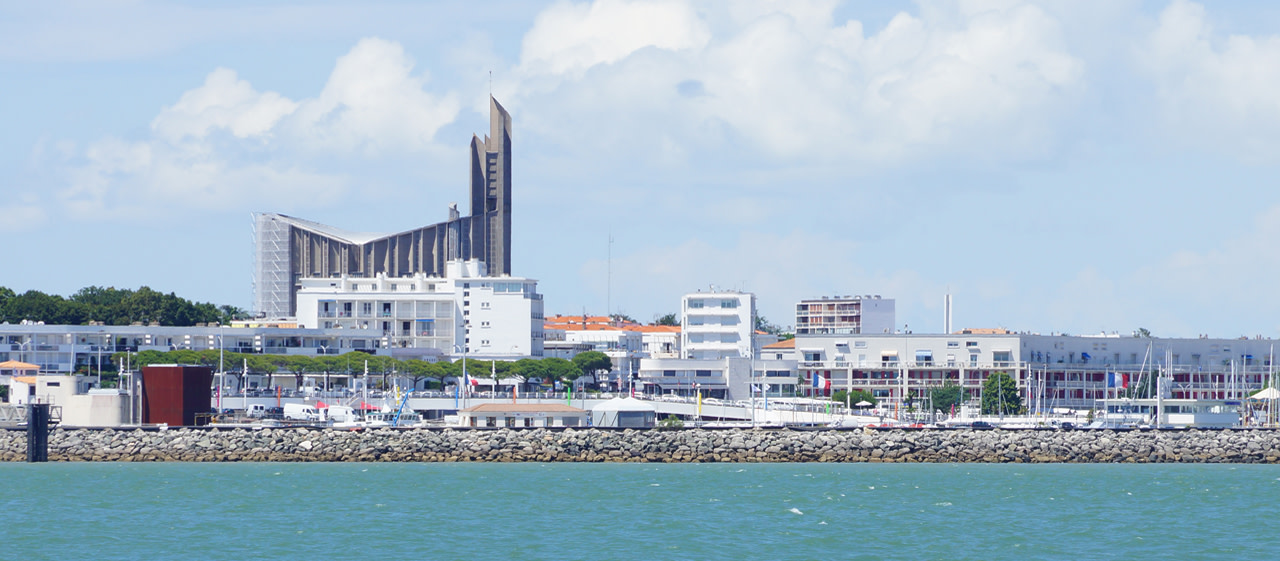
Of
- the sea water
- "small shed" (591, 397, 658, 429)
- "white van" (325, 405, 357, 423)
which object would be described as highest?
"small shed" (591, 397, 658, 429)

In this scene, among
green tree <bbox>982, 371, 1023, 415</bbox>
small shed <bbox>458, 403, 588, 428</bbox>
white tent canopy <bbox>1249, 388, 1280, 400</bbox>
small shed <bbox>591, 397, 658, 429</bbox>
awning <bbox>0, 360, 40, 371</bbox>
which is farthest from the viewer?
green tree <bbox>982, 371, 1023, 415</bbox>

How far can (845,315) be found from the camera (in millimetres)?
179500

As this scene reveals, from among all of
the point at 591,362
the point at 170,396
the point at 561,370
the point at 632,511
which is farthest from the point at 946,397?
the point at 632,511

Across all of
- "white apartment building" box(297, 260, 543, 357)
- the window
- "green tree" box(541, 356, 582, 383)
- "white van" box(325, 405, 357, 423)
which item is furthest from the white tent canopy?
"white apartment building" box(297, 260, 543, 357)

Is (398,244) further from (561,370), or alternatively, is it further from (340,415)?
(340,415)

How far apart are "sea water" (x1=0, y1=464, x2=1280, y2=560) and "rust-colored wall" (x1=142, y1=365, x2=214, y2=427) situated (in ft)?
14.0

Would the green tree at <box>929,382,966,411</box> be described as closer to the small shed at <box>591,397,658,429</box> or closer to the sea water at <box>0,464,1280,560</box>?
the small shed at <box>591,397,658,429</box>

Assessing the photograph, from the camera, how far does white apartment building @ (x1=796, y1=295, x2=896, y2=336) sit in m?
158

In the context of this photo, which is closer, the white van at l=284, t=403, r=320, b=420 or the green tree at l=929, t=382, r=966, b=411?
the white van at l=284, t=403, r=320, b=420

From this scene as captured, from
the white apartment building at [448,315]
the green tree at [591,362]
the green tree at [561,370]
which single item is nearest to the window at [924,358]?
the green tree at [591,362]

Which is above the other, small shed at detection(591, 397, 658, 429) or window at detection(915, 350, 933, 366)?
window at detection(915, 350, 933, 366)

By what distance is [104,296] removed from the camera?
146 meters

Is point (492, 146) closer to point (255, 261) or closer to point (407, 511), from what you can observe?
point (255, 261)

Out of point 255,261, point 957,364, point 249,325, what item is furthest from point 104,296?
point 957,364
